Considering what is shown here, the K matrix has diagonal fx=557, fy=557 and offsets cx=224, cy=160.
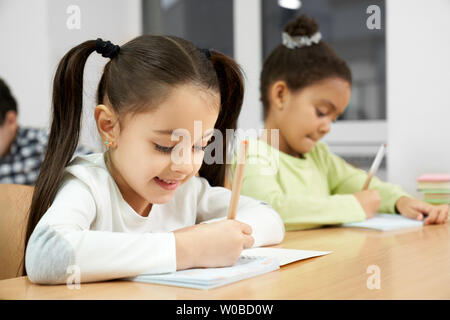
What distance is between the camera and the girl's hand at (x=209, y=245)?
0.76m

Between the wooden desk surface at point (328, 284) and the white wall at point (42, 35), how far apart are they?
2410mm

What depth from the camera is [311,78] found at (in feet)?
5.20

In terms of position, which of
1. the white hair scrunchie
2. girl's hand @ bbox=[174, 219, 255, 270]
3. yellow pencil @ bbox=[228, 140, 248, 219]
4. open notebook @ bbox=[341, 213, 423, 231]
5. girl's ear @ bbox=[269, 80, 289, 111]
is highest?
the white hair scrunchie

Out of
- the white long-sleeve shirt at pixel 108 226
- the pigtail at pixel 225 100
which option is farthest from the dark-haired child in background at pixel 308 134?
the white long-sleeve shirt at pixel 108 226

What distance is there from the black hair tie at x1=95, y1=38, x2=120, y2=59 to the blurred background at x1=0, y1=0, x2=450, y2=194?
5 centimetres

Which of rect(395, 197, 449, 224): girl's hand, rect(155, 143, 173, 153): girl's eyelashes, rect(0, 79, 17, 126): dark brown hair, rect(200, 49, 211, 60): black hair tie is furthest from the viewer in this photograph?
rect(0, 79, 17, 126): dark brown hair

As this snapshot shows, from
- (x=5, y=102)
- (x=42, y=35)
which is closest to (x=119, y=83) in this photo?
(x=5, y=102)

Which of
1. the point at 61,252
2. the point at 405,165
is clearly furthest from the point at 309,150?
the point at 61,252

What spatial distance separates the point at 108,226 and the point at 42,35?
96.2 inches

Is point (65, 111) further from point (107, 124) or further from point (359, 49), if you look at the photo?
point (359, 49)

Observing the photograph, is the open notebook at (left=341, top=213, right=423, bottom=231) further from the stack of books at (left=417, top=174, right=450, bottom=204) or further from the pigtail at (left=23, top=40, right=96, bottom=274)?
the pigtail at (left=23, top=40, right=96, bottom=274)

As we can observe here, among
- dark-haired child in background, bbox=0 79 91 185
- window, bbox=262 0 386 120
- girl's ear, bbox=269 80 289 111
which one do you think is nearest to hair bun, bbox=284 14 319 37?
girl's ear, bbox=269 80 289 111

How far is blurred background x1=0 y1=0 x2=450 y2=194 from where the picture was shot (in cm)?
188
